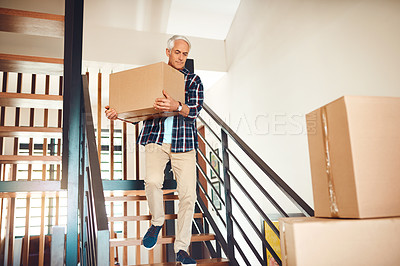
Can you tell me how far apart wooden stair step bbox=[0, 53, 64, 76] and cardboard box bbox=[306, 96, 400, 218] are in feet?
4.95

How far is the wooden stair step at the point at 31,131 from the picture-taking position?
1947mm

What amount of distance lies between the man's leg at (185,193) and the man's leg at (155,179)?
0.24 feet

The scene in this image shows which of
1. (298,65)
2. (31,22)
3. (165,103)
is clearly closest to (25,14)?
(31,22)

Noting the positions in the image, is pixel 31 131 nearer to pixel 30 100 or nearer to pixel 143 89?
pixel 30 100

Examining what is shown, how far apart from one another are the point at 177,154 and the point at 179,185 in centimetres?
16

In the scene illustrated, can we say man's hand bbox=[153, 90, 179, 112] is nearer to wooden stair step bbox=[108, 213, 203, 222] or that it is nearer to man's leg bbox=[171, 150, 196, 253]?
man's leg bbox=[171, 150, 196, 253]

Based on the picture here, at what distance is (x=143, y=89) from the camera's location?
5.39 ft

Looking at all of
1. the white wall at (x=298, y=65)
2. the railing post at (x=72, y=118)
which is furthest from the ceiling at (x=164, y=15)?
the railing post at (x=72, y=118)

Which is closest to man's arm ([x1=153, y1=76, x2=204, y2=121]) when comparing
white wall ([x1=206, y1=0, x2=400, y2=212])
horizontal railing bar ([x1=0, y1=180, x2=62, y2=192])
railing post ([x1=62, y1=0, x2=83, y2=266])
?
railing post ([x1=62, y1=0, x2=83, y2=266])

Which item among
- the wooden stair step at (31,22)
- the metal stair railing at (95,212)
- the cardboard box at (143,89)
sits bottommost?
the metal stair railing at (95,212)

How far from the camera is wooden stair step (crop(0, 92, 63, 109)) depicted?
186 centimetres

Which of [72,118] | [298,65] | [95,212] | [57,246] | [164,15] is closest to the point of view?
[95,212]

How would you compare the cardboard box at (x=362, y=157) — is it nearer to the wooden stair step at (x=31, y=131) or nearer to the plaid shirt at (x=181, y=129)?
the plaid shirt at (x=181, y=129)

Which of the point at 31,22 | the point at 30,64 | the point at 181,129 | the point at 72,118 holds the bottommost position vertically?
the point at 181,129
